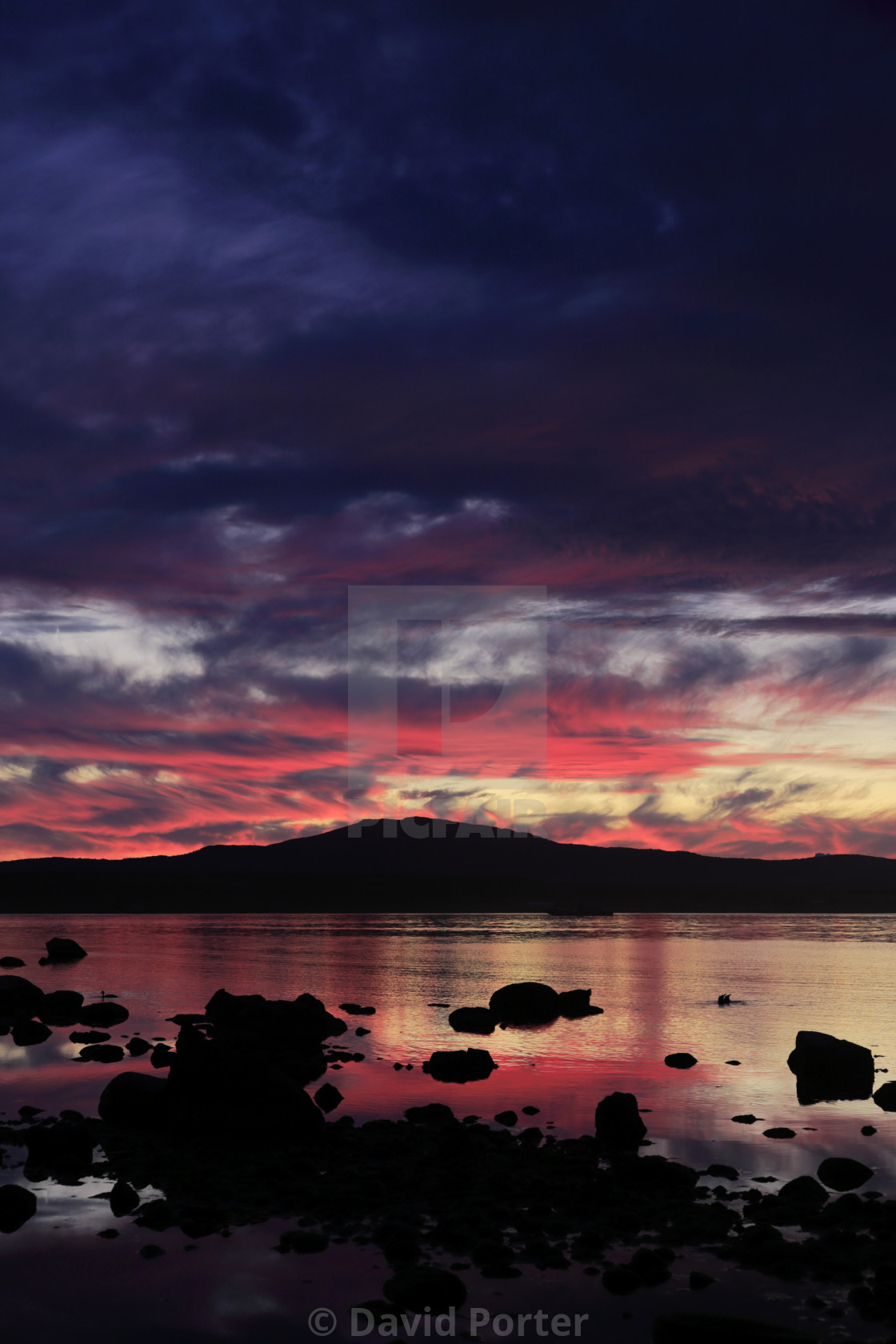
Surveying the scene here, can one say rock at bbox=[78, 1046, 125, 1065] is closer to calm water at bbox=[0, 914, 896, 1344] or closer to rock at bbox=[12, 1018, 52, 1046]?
calm water at bbox=[0, 914, 896, 1344]

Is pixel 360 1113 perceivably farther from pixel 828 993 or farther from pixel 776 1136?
pixel 828 993

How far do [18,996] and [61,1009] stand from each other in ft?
11.2

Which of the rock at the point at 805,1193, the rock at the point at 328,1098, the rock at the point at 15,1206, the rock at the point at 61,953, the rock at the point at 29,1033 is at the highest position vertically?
the rock at the point at 15,1206

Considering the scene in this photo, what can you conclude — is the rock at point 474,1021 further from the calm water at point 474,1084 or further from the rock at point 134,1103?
the rock at point 134,1103

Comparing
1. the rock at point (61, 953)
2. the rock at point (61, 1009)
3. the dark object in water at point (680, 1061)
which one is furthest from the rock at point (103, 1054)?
the rock at point (61, 953)

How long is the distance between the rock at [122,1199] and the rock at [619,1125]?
399 inches

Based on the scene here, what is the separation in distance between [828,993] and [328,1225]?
5208 cm

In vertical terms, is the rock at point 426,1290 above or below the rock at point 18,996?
above

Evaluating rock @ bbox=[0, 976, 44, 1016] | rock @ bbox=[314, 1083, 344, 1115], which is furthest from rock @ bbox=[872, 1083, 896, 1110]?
rock @ bbox=[0, 976, 44, 1016]

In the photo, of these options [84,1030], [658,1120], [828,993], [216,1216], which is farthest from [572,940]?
[216,1216]

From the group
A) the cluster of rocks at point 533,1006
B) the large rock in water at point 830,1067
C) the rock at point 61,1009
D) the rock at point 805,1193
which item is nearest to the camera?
the rock at point 805,1193

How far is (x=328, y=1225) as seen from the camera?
55.4ft

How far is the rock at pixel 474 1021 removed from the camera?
145 feet

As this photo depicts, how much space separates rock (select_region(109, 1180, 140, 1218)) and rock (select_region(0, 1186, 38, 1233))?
130 centimetres
